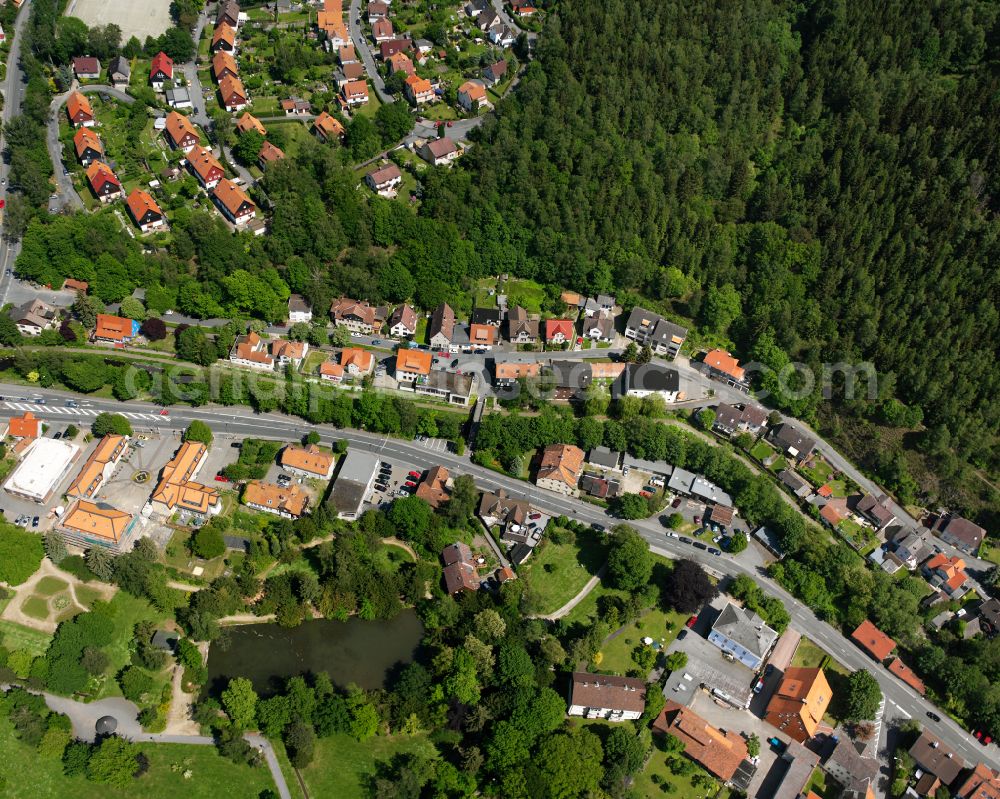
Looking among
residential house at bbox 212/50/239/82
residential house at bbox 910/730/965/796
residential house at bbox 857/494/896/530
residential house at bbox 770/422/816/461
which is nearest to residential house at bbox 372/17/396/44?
residential house at bbox 212/50/239/82

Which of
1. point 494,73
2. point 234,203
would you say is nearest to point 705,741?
point 234,203

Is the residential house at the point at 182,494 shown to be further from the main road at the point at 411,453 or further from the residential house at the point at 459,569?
the residential house at the point at 459,569

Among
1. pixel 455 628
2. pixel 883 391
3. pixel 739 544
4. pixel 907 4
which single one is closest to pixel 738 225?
pixel 883 391

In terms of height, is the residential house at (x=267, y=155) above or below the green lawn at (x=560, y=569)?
above

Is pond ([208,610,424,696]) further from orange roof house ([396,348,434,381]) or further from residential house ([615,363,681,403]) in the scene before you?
residential house ([615,363,681,403])

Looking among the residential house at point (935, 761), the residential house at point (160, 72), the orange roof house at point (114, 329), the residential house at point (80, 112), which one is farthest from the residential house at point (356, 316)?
the residential house at point (935, 761)
